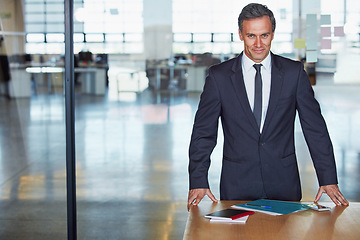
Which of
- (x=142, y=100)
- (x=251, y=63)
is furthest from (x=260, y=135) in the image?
(x=142, y=100)

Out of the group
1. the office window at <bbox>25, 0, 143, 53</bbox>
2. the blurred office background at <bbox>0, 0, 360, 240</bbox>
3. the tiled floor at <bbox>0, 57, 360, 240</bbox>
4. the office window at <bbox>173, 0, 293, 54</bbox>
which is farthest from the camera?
the office window at <bbox>25, 0, 143, 53</bbox>

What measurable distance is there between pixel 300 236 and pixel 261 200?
0.51 m

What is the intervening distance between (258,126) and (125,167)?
13.1 ft

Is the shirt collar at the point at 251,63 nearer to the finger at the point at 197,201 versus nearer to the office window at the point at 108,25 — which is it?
the finger at the point at 197,201

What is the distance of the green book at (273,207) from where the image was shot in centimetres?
257

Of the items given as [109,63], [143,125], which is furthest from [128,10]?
[143,125]

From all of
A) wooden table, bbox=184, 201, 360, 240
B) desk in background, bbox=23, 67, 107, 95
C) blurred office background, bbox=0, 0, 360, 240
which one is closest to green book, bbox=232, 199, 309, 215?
wooden table, bbox=184, 201, 360, 240

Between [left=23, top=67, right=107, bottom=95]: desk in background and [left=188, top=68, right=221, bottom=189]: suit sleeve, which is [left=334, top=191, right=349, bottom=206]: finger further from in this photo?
[left=23, top=67, right=107, bottom=95]: desk in background

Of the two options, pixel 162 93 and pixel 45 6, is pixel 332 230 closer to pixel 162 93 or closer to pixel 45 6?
pixel 162 93

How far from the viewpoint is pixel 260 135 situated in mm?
2875

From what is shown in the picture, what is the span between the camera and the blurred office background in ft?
19.6

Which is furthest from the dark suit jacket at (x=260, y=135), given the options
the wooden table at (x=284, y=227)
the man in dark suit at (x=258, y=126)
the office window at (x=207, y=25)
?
the office window at (x=207, y=25)

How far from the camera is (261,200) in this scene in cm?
277

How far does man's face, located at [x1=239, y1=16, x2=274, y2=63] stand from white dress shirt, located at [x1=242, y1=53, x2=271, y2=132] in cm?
9
